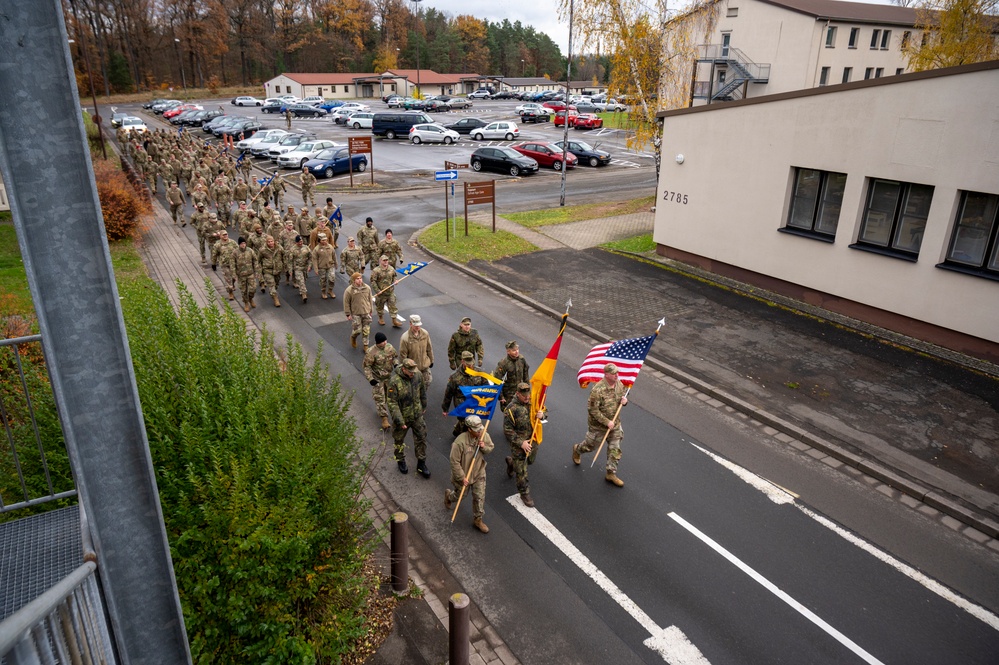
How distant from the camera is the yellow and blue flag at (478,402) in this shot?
26.7 feet

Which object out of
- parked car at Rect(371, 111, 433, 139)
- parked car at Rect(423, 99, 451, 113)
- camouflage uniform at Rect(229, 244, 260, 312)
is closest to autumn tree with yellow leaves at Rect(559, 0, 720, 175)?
camouflage uniform at Rect(229, 244, 260, 312)

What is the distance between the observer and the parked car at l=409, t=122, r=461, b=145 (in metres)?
45.1

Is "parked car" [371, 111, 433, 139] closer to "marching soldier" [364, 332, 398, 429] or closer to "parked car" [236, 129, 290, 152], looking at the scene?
"parked car" [236, 129, 290, 152]

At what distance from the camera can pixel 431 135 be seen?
45.1 m

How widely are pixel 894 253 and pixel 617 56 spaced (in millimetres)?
14831

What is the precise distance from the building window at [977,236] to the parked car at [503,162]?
78.7 ft

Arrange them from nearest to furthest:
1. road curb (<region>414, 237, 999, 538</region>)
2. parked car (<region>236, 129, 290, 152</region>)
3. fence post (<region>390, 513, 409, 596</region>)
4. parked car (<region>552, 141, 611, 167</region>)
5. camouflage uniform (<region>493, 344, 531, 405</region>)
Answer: fence post (<region>390, 513, 409, 596</region>)
road curb (<region>414, 237, 999, 538</region>)
camouflage uniform (<region>493, 344, 531, 405</region>)
parked car (<region>236, 129, 290, 152</region>)
parked car (<region>552, 141, 611, 167</region>)

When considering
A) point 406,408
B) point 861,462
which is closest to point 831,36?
point 861,462

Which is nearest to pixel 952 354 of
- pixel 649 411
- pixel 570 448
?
pixel 649 411

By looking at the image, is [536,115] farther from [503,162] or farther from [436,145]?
[503,162]

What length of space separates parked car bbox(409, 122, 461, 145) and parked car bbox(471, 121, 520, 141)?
2296 millimetres

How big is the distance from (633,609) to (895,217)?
11180mm

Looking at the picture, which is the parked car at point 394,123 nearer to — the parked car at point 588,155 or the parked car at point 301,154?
the parked car at point 301,154

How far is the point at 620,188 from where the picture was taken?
32031 mm
